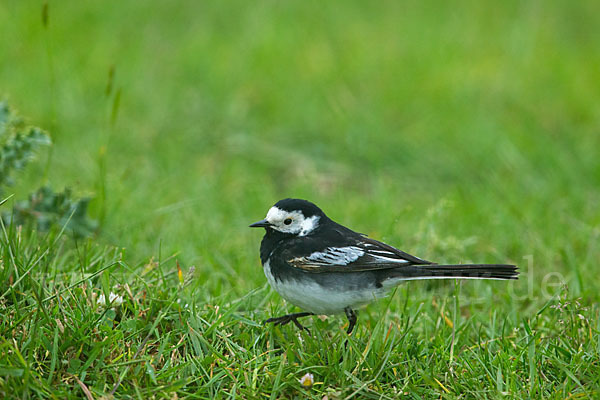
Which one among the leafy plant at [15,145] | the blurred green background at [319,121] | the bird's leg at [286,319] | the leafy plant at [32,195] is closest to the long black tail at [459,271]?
the bird's leg at [286,319]

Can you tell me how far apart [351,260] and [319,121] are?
446cm

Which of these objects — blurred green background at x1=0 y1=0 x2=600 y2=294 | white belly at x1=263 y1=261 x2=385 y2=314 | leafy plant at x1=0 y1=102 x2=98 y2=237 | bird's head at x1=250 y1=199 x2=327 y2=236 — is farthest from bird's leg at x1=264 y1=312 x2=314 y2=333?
leafy plant at x1=0 y1=102 x2=98 y2=237

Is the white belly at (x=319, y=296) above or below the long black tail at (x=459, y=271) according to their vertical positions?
below

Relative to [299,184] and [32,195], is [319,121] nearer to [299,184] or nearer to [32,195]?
[299,184]

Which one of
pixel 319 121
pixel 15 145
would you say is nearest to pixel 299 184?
pixel 319 121

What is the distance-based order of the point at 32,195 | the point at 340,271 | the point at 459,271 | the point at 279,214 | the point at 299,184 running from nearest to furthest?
the point at 459,271 → the point at 340,271 → the point at 279,214 → the point at 32,195 → the point at 299,184

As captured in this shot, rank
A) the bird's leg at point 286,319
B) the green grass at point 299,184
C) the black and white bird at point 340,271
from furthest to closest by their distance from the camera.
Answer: the bird's leg at point 286,319, the black and white bird at point 340,271, the green grass at point 299,184

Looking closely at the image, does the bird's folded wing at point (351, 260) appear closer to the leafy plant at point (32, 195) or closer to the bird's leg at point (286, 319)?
the bird's leg at point (286, 319)

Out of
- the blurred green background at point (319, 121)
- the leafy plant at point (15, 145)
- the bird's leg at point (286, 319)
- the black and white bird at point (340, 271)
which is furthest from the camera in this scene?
the blurred green background at point (319, 121)

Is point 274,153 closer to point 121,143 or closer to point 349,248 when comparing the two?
point 121,143

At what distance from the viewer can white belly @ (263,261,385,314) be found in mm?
3840

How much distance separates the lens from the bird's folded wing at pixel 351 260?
391 cm

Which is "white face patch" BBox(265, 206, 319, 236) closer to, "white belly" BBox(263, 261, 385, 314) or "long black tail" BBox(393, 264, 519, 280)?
"white belly" BBox(263, 261, 385, 314)

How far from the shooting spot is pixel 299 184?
22.9 feet
